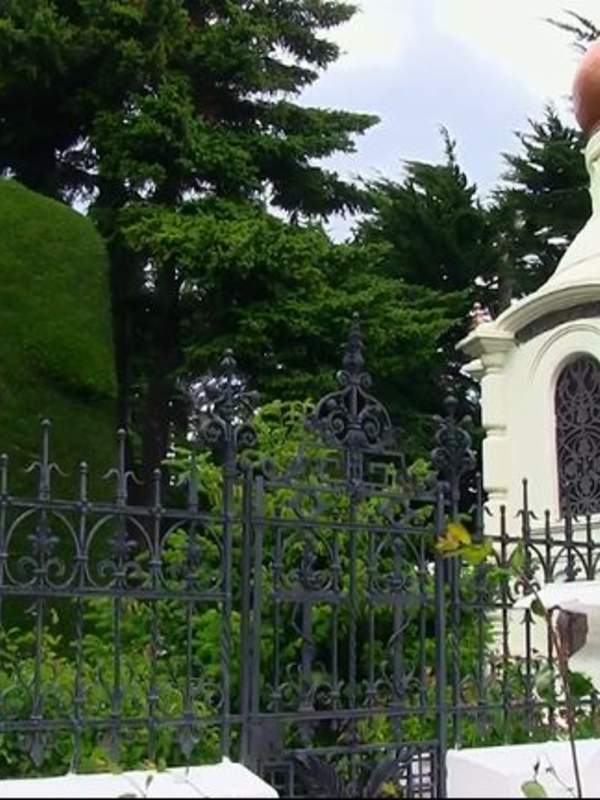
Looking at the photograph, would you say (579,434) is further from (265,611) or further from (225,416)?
(225,416)

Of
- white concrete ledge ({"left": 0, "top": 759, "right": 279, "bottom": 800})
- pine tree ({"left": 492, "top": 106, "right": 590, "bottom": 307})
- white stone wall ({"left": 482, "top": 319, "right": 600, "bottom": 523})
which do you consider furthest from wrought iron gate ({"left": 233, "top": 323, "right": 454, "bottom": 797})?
pine tree ({"left": 492, "top": 106, "right": 590, "bottom": 307})

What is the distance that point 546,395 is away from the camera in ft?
31.6

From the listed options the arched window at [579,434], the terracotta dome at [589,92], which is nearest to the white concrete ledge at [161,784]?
the arched window at [579,434]

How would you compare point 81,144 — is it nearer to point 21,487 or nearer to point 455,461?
point 21,487

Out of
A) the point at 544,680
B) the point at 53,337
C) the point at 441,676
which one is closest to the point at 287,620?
the point at 441,676

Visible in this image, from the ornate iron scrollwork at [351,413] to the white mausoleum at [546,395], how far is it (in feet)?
13.6

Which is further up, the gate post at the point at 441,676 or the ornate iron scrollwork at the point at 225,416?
the ornate iron scrollwork at the point at 225,416

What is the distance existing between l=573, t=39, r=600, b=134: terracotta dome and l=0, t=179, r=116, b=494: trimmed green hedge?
446 centimetres

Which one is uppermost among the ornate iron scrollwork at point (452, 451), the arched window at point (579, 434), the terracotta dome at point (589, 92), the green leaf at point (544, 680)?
the terracotta dome at point (589, 92)

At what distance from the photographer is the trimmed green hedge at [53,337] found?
27.2 ft

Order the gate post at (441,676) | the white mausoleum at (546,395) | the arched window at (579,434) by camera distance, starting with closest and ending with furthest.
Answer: the gate post at (441,676) < the arched window at (579,434) < the white mausoleum at (546,395)

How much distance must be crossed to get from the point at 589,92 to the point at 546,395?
2.99 meters

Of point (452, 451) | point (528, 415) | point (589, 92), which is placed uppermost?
point (589, 92)

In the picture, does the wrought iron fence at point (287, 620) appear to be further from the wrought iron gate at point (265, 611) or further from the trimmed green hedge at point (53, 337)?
the trimmed green hedge at point (53, 337)
